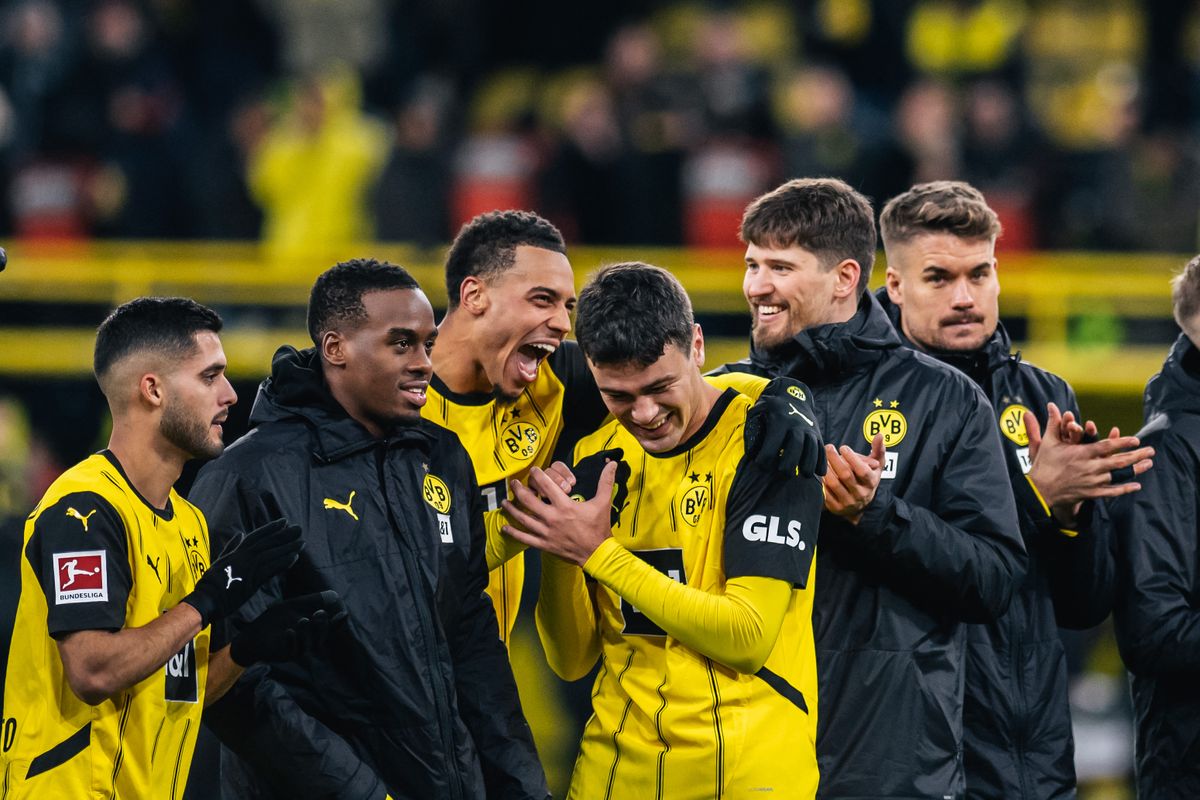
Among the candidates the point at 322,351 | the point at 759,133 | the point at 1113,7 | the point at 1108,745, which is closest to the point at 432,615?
the point at 322,351

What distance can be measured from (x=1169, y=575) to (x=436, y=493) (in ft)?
6.62

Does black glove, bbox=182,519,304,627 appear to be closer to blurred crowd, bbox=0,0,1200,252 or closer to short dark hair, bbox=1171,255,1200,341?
short dark hair, bbox=1171,255,1200,341

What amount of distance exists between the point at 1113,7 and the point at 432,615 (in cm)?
1093

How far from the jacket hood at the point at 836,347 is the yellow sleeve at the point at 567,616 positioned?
0.80 metres

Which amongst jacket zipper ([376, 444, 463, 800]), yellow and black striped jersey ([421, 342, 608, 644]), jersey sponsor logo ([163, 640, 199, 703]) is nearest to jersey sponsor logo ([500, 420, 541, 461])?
yellow and black striped jersey ([421, 342, 608, 644])

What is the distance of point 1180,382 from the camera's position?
5.18 metres

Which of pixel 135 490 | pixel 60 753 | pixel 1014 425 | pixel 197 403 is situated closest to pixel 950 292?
pixel 1014 425

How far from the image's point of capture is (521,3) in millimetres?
14969

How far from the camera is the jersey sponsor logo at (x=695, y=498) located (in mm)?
4270

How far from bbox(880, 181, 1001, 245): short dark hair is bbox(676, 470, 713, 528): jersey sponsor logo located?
1.42 m

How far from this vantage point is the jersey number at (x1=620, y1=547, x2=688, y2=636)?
430cm

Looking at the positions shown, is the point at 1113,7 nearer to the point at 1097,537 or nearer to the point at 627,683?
the point at 1097,537

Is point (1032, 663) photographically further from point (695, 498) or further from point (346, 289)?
point (346, 289)

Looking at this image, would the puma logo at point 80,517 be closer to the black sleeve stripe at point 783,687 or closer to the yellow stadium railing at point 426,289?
the black sleeve stripe at point 783,687
